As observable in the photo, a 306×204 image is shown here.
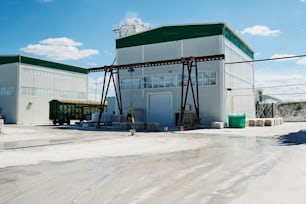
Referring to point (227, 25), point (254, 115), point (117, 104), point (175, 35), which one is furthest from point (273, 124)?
point (117, 104)

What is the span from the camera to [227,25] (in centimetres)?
2766

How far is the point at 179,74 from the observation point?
94.4ft

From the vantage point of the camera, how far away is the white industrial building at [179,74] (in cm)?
2686

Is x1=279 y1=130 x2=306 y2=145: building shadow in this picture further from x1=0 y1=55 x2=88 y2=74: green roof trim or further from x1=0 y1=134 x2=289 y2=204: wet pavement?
x1=0 y1=55 x2=88 y2=74: green roof trim

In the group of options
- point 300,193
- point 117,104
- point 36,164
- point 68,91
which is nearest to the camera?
point 300,193

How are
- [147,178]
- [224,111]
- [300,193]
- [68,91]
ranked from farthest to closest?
[68,91], [224,111], [147,178], [300,193]

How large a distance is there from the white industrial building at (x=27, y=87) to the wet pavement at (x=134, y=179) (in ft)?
119

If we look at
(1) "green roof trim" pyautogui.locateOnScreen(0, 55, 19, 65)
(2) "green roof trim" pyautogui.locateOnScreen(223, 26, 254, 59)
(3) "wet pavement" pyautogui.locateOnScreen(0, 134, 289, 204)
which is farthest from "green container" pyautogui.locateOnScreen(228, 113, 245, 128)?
(1) "green roof trim" pyautogui.locateOnScreen(0, 55, 19, 65)

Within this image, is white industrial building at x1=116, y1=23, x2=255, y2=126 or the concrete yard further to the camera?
white industrial building at x1=116, y1=23, x2=255, y2=126

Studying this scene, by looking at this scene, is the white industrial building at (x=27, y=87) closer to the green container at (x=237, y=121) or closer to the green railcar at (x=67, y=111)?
the green railcar at (x=67, y=111)

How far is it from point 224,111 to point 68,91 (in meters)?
31.2

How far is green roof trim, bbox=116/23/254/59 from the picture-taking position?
27234 millimetres

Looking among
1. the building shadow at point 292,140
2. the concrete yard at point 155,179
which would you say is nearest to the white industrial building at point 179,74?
the building shadow at point 292,140

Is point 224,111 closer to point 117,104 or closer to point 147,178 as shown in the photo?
point 117,104
